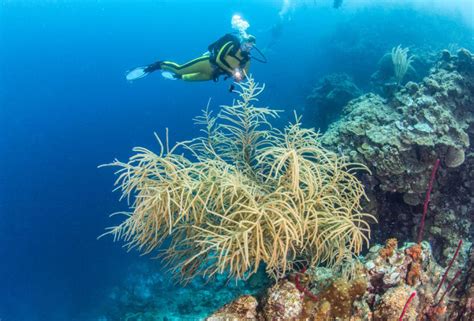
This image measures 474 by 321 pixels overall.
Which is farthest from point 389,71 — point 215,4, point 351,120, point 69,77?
point 215,4

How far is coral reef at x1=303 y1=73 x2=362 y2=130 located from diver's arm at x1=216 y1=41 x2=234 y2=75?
7404 mm

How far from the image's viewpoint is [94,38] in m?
41.1

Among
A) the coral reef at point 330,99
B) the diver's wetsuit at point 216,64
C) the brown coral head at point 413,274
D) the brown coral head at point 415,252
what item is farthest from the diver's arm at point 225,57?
the coral reef at point 330,99

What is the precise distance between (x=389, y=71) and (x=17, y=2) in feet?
199

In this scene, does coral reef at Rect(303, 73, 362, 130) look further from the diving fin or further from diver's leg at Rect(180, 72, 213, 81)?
the diving fin

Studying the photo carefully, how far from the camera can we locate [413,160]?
453cm

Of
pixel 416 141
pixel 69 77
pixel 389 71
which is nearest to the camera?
pixel 416 141

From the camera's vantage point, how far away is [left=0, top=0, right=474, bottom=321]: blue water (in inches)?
575

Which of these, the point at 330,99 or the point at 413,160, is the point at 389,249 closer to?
the point at 413,160

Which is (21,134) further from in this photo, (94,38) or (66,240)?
(94,38)

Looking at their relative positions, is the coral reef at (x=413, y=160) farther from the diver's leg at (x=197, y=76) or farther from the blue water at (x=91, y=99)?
the blue water at (x=91, y=99)

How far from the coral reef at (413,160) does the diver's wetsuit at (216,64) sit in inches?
74.2

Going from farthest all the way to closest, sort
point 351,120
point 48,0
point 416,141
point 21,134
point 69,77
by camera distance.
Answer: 1. point 48,0
2. point 69,77
3. point 21,134
4. point 351,120
5. point 416,141

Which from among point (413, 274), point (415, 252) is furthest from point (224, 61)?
point (413, 274)
